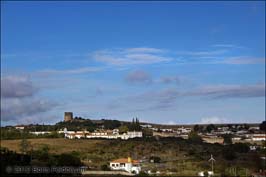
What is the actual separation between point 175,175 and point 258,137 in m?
88.7

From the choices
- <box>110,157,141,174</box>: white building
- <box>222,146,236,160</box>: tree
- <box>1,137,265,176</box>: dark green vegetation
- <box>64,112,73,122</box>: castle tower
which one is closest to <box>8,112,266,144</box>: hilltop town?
<box>64,112,73,122</box>: castle tower

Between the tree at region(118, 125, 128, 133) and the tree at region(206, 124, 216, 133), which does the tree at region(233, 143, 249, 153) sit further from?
the tree at region(206, 124, 216, 133)

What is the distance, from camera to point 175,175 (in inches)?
2408

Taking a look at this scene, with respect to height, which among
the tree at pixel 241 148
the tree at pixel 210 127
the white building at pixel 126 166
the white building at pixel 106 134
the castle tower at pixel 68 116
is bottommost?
the white building at pixel 126 166

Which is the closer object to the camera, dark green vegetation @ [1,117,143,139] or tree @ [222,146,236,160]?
tree @ [222,146,236,160]

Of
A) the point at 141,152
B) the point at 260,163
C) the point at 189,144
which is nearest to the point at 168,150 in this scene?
the point at 141,152

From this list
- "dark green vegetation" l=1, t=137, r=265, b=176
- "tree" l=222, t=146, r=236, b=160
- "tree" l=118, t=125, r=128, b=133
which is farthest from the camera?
"tree" l=118, t=125, r=128, b=133

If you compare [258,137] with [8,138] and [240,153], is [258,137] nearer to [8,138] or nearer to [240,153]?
[240,153]

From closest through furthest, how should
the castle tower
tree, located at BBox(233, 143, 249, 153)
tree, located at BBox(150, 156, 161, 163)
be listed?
tree, located at BBox(150, 156, 161, 163) < tree, located at BBox(233, 143, 249, 153) < the castle tower

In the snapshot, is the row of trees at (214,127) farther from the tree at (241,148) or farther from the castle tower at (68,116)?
the tree at (241,148)

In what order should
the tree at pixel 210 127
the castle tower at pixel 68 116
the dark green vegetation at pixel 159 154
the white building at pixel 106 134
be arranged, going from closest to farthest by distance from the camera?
the dark green vegetation at pixel 159 154 → the white building at pixel 106 134 → the castle tower at pixel 68 116 → the tree at pixel 210 127

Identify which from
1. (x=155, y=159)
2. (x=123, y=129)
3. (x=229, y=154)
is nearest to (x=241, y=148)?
(x=229, y=154)

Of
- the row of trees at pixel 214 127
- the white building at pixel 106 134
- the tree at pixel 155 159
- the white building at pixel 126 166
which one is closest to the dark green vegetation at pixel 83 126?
the white building at pixel 106 134

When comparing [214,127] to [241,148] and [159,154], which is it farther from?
[159,154]
